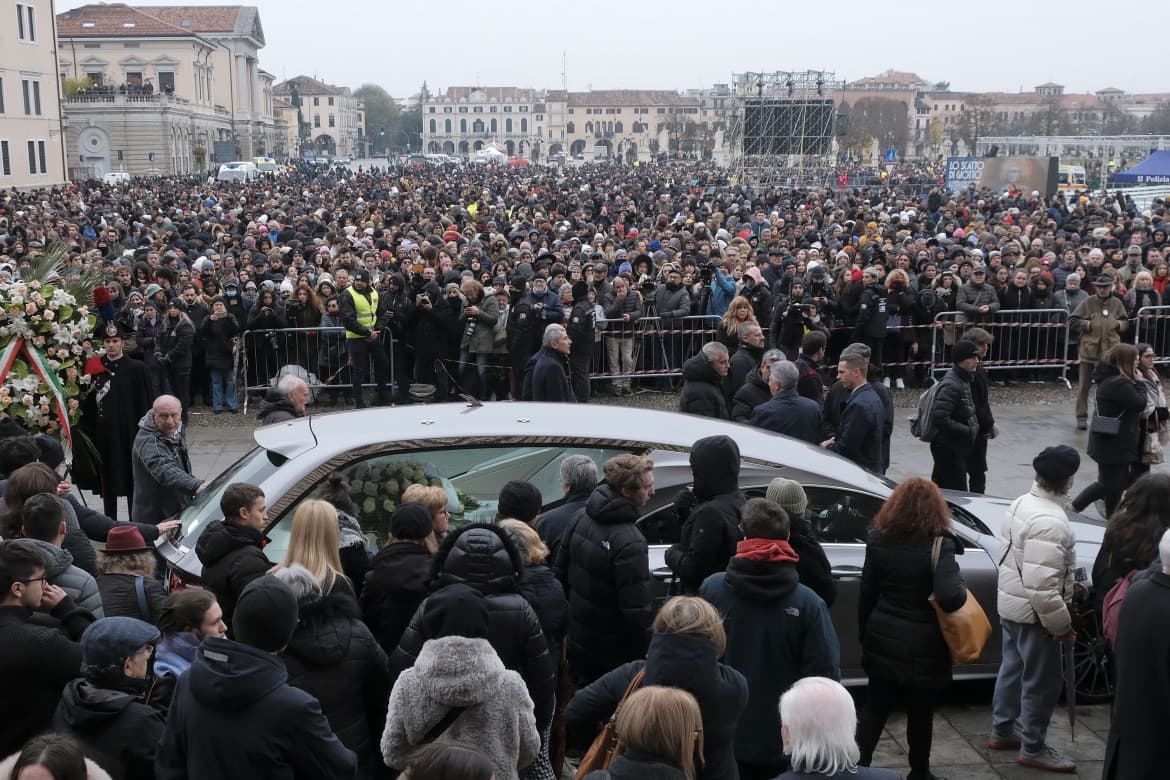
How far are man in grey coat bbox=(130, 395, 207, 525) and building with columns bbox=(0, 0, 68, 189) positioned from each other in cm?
5923

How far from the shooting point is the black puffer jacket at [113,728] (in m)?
3.50

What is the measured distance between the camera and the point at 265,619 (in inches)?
135

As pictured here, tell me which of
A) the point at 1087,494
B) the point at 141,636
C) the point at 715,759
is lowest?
the point at 1087,494

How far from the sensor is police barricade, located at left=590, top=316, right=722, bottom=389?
13.4 m

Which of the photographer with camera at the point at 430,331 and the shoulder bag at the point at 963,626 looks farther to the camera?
the photographer with camera at the point at 430,331

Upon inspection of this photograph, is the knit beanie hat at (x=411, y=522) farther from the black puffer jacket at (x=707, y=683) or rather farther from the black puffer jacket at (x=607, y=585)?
the black puffer jacket at (x=707, y=683)

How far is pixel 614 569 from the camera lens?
4816mm

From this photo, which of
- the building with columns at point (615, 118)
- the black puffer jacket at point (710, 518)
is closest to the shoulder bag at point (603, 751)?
the black puffer jacket at point (710, 518)

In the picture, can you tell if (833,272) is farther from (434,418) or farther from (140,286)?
(434,418)

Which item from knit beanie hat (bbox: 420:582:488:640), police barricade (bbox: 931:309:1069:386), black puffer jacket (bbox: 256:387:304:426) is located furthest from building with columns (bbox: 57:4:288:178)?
knit beanie hat (bbox: 420:582:488:640)

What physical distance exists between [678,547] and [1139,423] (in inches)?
202

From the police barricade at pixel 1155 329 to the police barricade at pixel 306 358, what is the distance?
8.97m

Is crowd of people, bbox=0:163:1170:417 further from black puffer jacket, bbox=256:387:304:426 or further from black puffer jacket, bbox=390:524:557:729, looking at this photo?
black puffer jacket, bbox=390:524:557:729

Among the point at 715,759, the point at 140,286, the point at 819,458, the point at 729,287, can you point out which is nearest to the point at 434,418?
the point at 819,458
